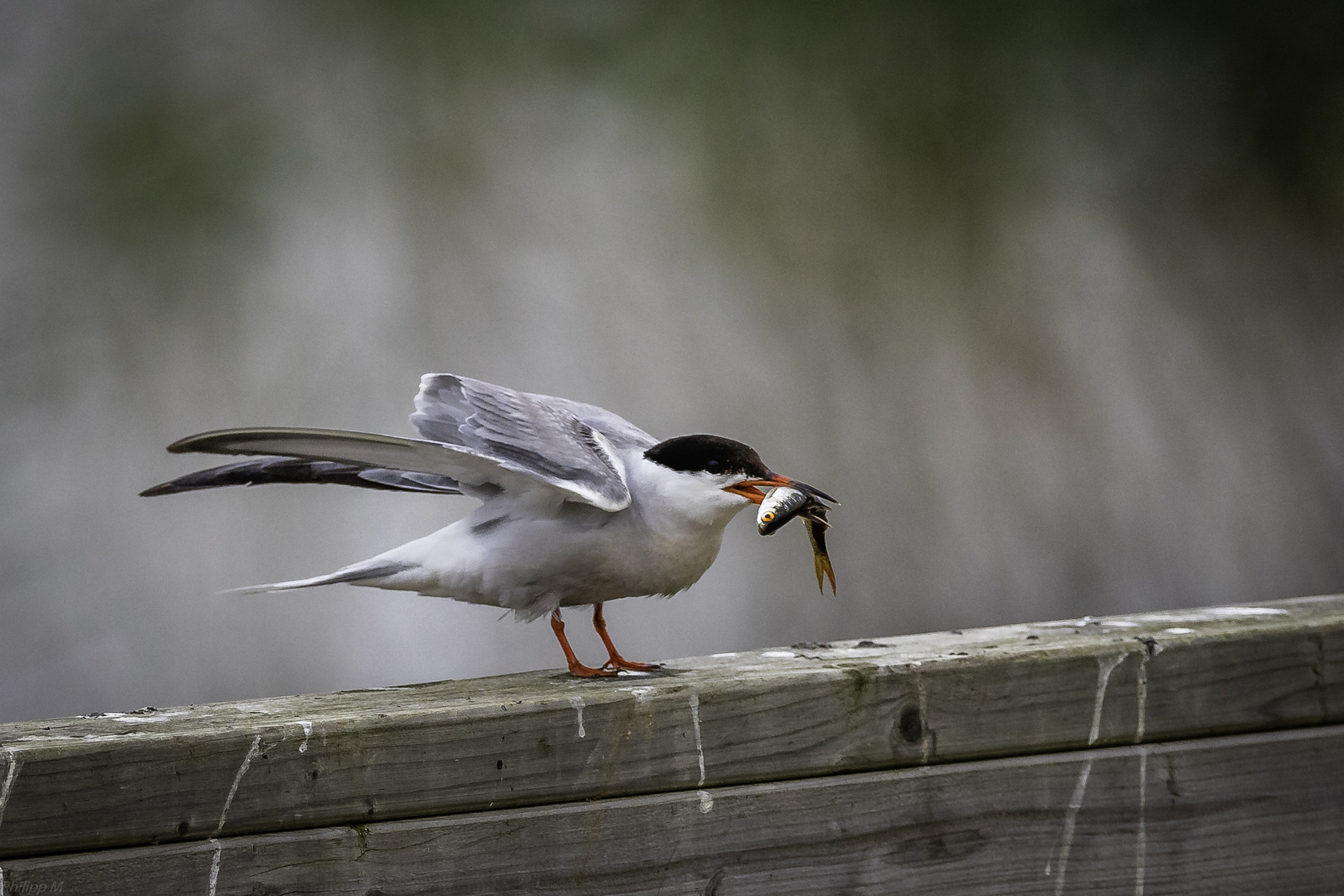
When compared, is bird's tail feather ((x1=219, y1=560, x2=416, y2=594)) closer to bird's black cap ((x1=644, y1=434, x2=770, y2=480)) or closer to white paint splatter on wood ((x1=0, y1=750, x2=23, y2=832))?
bird's black cap ((x1=644, y1=434, x2=770, y2=480))

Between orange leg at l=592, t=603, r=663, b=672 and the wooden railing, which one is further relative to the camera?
orange leg at l=592, t=603, r=663, b=672

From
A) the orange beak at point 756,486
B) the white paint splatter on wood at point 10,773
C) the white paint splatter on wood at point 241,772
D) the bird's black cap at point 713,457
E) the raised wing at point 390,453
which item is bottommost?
the white paint splatter on wood at point 241,772

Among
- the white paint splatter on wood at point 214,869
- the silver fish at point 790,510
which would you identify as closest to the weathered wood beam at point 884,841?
the white paint splatter on wood at point 214,869

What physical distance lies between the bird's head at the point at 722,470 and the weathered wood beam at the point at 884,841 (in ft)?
1.30

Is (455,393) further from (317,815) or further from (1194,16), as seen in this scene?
(1194,16)

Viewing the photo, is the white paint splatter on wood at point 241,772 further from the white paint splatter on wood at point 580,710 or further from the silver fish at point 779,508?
the silver fish at point 779,508

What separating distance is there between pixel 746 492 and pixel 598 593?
0.22 metres

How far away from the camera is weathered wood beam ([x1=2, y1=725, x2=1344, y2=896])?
3.03ft

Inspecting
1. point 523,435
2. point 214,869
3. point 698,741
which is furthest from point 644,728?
point 523,435

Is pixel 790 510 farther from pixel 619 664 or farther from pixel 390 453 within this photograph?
pixel 390 453

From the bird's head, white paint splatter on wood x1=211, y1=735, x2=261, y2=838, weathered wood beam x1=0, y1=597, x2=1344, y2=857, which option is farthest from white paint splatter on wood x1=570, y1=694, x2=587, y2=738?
the bird's head

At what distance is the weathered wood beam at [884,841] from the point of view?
0.92m

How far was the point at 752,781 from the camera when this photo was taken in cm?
105

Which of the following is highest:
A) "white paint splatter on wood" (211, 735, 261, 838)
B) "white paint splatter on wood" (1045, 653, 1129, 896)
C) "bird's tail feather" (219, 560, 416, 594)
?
"bird's tail feather" (219, 560, 416, 594)
